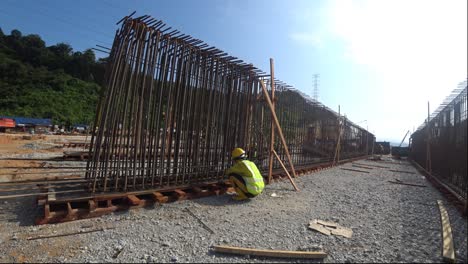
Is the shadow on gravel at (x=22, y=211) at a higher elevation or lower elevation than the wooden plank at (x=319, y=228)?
lower

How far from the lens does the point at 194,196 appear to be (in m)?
5.64

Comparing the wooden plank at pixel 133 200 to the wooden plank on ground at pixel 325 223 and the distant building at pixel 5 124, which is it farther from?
the distant building at pixel 5 124

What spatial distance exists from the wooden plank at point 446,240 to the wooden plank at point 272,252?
1498 mm

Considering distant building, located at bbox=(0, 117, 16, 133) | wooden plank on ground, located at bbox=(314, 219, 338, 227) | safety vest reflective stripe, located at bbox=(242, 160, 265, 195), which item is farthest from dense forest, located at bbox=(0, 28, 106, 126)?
wooden plank on ground, located at bbox=(314, 219, 338, 227)

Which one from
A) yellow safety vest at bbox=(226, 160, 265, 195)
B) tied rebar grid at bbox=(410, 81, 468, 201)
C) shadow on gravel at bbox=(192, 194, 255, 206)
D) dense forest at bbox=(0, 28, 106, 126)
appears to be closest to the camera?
shadow on gravel at bbox=(192, 194, 255, 206)

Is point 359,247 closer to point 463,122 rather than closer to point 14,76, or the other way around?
point 463,122

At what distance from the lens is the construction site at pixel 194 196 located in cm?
320

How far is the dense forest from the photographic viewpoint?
48069 mm

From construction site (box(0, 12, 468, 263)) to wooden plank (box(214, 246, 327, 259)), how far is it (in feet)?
0.05

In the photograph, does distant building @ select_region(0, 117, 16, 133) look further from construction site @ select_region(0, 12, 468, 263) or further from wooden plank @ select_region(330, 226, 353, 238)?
wooden plank @ select_region(330, 226, 353, 238)

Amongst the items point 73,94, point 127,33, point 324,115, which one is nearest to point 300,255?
point 127,33

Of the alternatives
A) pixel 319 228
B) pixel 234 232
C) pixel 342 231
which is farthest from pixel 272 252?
pixel 342 231

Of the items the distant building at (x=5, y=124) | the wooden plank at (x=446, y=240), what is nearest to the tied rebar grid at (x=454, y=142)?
the wooden plank at (x=446, y=240)

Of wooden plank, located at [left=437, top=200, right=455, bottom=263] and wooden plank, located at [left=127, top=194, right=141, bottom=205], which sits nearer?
wooden plank, located at [left=437, top=200, right=455, bottom=263]
